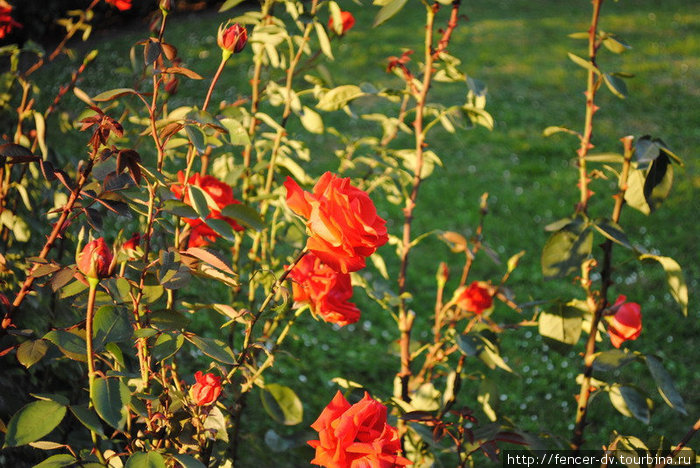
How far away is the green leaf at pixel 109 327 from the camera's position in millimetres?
848

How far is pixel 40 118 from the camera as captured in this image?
4.47ft

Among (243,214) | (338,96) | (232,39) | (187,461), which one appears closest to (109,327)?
(187,461)

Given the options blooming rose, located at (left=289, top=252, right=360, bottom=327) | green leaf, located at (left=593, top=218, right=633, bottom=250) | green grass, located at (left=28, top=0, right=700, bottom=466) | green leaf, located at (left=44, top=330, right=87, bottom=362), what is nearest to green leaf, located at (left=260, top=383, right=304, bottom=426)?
green grass, located at (left=28, top=0, right=700, bottom=466)

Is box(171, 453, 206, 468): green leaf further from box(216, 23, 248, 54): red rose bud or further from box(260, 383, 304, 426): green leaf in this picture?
box(216, 23, 248, 54): red rose bud

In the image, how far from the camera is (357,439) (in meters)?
0.94

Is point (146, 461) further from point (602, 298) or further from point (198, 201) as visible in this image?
point (602, 298)

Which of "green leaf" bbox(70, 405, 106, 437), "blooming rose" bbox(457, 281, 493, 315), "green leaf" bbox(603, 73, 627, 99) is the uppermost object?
"green leaf" bbox(603, 73, 627, 99)

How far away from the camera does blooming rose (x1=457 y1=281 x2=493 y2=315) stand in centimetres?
147

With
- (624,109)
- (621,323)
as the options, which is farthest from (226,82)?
(621,323)

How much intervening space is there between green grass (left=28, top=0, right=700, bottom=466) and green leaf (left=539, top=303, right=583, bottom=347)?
0.32ft

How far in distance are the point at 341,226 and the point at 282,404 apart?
0.48 metres

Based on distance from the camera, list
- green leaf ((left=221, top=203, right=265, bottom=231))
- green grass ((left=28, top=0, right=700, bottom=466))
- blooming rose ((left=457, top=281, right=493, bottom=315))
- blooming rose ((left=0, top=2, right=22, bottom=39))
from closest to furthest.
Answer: green leaf ((left=221, top=203, right=265, bottom=231)), blooming rose ((left=0, top=2, right=22, bottom=39)), blooming rose ((left=457, top=281, right=493, bottom=315)), green grass ((left=28, top=0, right=700, bottom=466))

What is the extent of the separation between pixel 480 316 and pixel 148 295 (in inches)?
26.2

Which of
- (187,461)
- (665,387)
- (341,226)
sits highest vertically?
(341,226)
